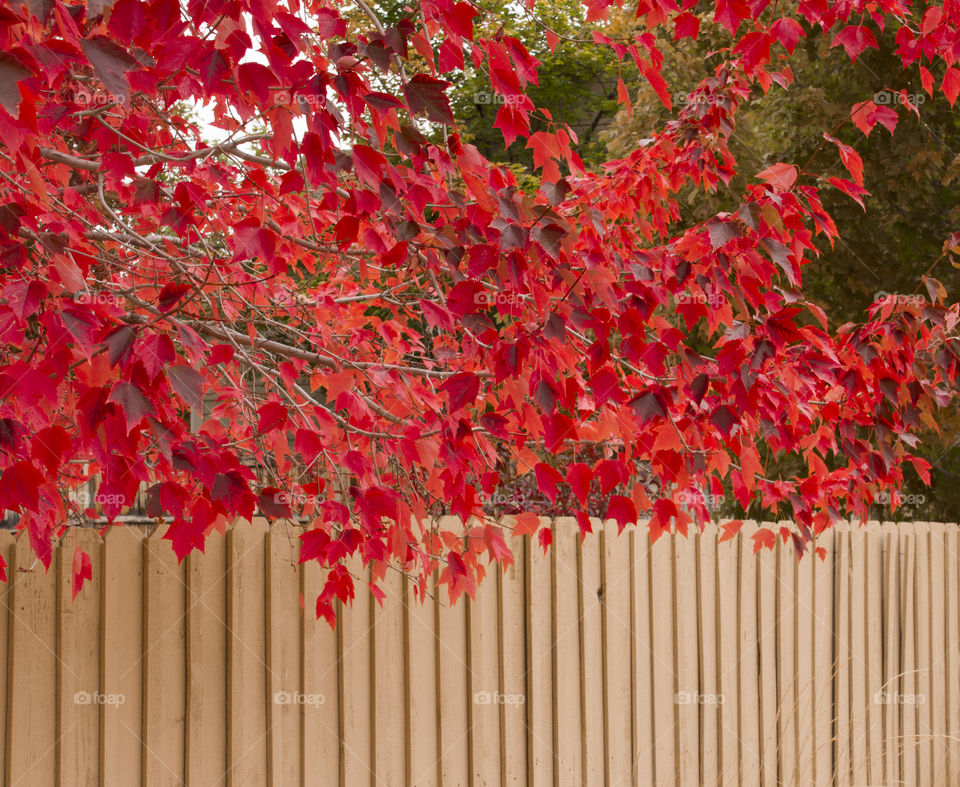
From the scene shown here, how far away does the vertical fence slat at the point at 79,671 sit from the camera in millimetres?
2824

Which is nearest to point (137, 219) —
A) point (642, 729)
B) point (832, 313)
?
point (642, 729)

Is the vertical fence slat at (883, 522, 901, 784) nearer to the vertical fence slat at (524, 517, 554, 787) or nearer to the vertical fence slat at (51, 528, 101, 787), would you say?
the vertical fence slat at (524, 517, 554, 787)

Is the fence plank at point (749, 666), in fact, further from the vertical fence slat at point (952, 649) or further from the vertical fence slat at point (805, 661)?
the vertical fence slat at point (952, 649)

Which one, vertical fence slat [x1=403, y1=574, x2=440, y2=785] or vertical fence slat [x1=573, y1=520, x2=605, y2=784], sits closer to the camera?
vertical fence slat [x1=403, y1=574, x2=440, y2=785]

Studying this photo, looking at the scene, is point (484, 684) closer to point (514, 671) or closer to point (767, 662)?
point (514, 671)

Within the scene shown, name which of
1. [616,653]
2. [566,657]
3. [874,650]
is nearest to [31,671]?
[566,657]

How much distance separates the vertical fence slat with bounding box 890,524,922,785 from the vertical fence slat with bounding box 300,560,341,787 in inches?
135

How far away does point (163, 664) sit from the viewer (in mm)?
3027

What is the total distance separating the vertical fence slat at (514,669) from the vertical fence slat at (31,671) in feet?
5.45

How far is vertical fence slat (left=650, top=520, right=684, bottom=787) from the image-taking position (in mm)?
4223

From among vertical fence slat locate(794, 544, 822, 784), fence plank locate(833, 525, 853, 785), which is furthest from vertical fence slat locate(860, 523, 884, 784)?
vertical fence slat locate(794, 544, 822, 784)

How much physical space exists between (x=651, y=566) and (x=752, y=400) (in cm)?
197

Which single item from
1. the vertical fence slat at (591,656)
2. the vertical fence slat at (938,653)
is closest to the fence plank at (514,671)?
the vertical fence slat at (591,656)

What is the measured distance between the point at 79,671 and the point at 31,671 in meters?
0.14
